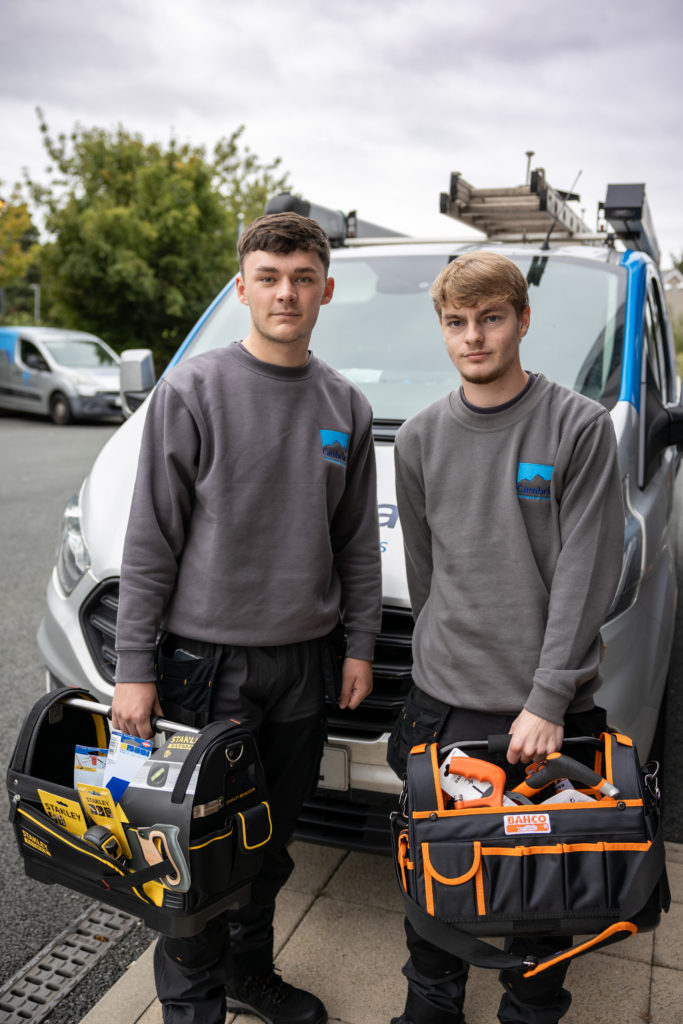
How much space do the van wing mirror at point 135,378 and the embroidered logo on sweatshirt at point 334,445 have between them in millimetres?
1867

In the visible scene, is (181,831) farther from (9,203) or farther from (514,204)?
(9,203)

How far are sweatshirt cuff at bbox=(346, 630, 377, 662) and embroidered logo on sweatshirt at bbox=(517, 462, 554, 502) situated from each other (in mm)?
582

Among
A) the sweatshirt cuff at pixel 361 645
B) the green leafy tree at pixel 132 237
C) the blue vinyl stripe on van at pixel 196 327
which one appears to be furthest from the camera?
the green leafy tree at pixel 132 237

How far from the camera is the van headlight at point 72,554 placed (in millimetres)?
2820

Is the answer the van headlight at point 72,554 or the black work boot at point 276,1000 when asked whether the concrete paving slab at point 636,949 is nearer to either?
the black work boot at point 276,1000

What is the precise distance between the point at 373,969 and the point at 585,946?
96 centimetres

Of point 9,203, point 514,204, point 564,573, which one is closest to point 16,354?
point 9,203

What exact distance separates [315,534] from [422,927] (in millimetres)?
857

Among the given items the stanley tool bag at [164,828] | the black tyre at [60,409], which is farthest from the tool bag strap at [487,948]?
the black tyre at [60,409]

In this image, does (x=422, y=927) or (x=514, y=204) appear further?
(x=514, y=204)

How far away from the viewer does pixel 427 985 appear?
214cm

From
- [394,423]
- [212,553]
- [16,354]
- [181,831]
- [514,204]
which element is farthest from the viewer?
[16,354]

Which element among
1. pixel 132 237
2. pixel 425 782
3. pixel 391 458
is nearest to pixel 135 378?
pixel 391 458

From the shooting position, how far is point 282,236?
209 centimetres
